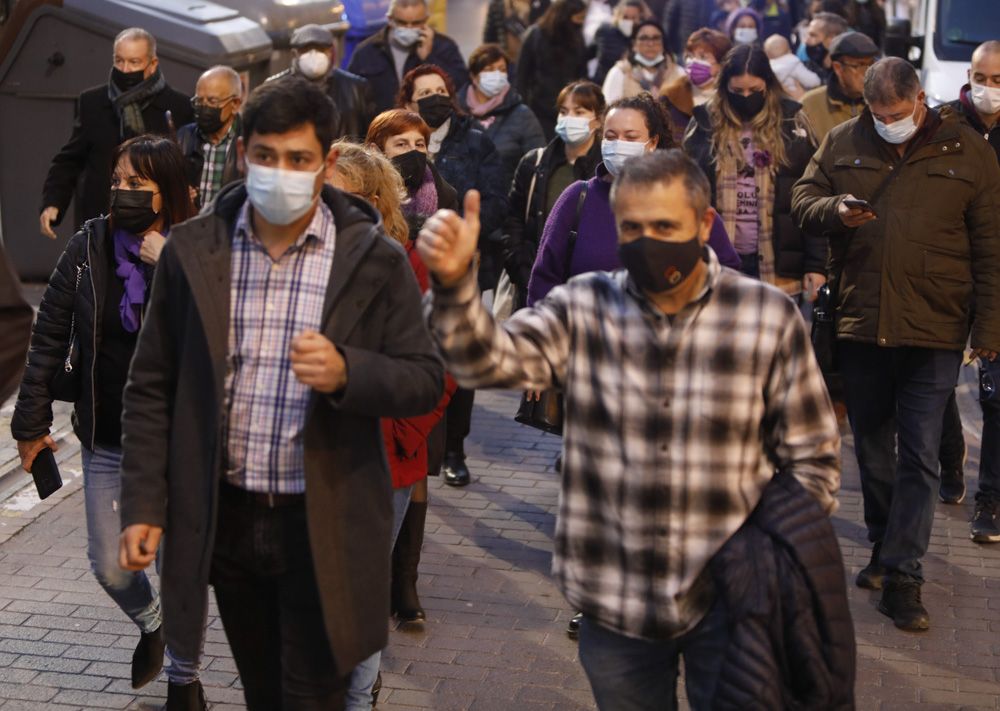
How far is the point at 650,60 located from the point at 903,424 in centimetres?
698

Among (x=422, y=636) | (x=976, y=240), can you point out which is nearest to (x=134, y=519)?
(x=422, y=636)

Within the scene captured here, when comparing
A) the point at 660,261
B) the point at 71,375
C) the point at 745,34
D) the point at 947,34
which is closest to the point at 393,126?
the point at 71,375

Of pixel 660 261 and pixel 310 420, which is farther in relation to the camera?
pixel 310 420

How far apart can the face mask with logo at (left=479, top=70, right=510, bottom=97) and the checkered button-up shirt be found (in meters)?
6.97

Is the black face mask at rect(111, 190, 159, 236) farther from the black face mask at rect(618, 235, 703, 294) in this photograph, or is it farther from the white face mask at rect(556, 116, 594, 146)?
the white face mask at rect(556, 116, 594, 146)

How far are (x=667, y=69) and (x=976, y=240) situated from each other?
6.98 meters

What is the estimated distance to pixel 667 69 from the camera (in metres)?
13.2

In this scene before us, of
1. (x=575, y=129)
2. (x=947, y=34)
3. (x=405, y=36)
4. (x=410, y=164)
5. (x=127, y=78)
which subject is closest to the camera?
(x=410, y=164)

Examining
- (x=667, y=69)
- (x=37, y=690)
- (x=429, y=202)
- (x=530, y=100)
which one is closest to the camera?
(x=37, y=690)

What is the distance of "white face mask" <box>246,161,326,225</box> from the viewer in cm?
385

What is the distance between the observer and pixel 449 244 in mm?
3414

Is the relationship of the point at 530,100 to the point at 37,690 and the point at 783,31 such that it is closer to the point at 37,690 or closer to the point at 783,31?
the point at 783,31

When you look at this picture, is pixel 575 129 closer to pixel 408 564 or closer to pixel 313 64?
pixel 408 564

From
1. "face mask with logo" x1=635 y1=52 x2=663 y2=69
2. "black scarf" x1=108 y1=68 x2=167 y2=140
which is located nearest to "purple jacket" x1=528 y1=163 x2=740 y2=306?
"black scarf" x1=108 y1=68 x2=167 y2=140
